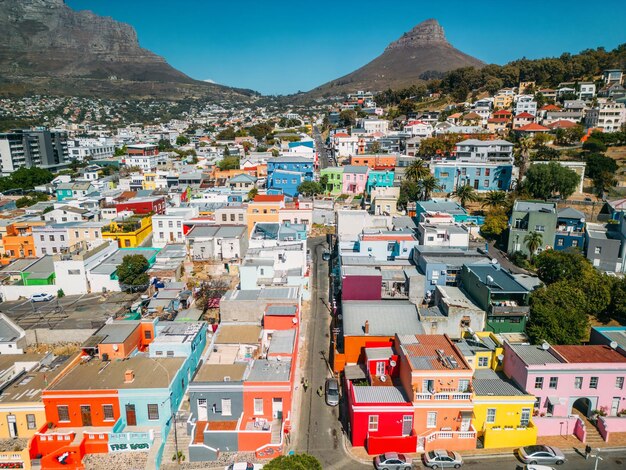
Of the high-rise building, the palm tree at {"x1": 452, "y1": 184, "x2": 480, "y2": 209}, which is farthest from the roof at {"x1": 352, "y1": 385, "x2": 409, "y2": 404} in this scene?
the high-rise building

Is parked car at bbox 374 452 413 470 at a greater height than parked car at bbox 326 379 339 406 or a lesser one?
lesser

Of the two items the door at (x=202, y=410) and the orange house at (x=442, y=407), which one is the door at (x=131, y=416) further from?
the orange house at (x=442, y=407)

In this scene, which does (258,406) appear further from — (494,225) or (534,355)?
(494,225)

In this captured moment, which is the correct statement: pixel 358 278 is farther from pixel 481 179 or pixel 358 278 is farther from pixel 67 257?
pixel 481 179

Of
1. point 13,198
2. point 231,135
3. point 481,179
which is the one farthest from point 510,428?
point 231,135

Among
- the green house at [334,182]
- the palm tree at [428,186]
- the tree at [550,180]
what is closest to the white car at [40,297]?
the green house at [334,182]

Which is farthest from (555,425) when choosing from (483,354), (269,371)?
(269,371)

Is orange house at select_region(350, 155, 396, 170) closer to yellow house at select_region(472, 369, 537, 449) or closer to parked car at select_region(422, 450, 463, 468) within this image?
yellow house at select_region(472, 369, 537, 449)
